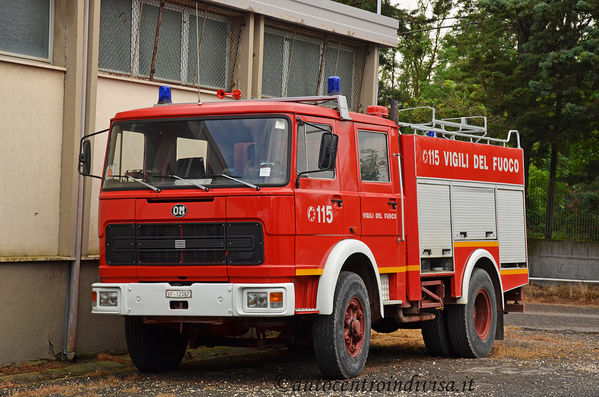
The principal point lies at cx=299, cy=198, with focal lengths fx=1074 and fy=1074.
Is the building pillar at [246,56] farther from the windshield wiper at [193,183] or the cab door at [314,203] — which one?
the windshield wiper at [193,183]

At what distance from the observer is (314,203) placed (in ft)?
36.5

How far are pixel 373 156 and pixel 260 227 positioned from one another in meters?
2.26

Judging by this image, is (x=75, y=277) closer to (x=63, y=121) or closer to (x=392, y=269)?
(x=63, y=121)

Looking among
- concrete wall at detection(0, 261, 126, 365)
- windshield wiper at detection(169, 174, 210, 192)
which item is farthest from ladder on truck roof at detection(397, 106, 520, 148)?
concrete wall at detection(0, 261, 126, 365)

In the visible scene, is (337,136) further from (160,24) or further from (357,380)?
(160,24)

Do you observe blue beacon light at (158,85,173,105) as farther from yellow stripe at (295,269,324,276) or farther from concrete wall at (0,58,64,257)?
yellow stripe at (295,269,324,276)

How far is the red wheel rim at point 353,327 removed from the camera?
38.1 feet

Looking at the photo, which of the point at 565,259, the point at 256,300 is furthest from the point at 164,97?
the point at 565,259

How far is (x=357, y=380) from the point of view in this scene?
11.4 m

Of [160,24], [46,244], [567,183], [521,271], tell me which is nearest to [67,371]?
[46,244]

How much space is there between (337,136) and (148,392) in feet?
10.6

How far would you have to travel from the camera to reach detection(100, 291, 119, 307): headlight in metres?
11.3

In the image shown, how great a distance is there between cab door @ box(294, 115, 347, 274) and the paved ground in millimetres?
1400

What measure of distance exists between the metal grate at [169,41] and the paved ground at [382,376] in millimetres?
4018
